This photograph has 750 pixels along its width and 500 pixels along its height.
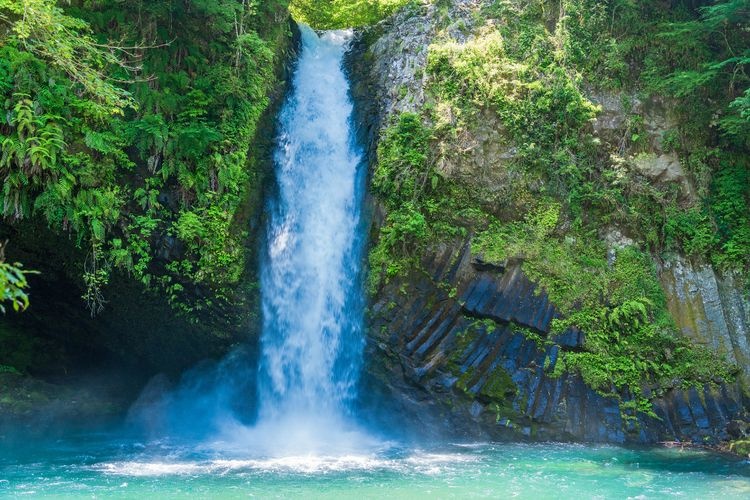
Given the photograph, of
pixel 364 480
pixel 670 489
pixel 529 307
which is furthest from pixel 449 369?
pixel 670 489

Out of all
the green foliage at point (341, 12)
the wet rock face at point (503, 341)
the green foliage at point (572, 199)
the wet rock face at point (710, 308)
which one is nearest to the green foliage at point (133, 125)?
the green foliage at point (572, 199)

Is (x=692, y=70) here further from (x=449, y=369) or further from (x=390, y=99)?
(x=449, y=369)

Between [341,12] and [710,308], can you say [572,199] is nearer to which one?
[710,308]

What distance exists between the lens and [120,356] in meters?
13.5

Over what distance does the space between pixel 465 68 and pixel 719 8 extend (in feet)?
16.3

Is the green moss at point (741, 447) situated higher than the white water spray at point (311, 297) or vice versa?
the white water spray at point (311, 297)

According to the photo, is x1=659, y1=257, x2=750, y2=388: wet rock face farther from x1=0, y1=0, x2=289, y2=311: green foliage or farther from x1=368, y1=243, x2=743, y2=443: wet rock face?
x1=0, y1=0, x2=289, y2=311: green foliage

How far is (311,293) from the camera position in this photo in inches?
476

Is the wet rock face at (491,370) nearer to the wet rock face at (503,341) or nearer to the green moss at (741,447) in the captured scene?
the wet rock face at (503,341)

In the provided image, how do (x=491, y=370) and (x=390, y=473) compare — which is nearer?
(x=390, y=473)

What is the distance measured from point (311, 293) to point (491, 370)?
13.1 feet

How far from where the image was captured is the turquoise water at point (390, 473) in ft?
24.7

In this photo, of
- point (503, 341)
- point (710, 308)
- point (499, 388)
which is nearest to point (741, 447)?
point (710, 308)

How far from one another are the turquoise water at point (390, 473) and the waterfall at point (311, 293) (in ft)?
6.38
